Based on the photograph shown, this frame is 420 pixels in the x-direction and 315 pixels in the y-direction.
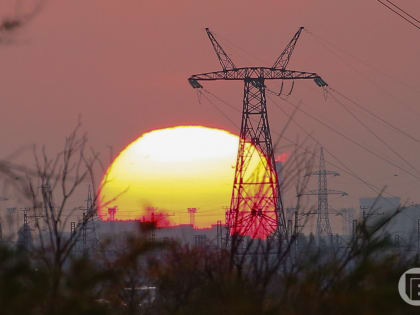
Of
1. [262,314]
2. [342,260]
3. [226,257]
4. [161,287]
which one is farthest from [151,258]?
[262,314]

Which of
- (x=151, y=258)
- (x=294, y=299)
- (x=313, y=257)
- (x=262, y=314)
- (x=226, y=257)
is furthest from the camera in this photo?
(x=151, y=258)

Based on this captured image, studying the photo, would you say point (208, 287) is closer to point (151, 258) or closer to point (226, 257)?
point (226, 257)

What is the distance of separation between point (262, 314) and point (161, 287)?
9413mm

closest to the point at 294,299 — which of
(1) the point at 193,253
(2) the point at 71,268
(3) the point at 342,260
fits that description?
(3) the point at 342,260

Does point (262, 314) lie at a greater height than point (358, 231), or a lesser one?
lesser

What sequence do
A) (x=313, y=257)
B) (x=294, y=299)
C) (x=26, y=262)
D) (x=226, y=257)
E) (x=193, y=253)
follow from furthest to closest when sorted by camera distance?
1. (x=193, y=253)
2. (x=226, y=257)
3. (x=313, y=257)
4. (x=294, y=299)
5. (x=26, y=262)

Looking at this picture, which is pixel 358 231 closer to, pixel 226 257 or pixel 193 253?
pixel 226 257

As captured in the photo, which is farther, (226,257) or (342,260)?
(226,257)

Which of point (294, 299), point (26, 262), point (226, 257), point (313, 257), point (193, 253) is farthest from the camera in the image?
point (193, 253)

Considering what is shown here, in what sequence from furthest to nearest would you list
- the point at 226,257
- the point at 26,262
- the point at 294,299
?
the point at 226,257 < the point at 294,299 < the point at 26,262

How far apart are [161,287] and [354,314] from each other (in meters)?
9.64

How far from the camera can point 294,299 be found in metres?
14.7

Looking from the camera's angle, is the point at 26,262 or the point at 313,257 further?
the point at 313,257

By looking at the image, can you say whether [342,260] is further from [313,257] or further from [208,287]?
[208,287]
